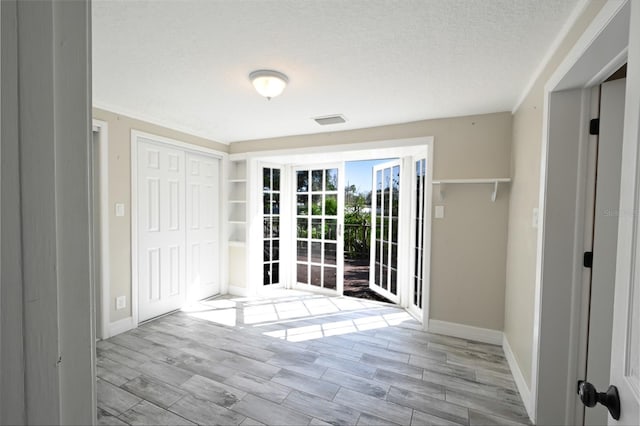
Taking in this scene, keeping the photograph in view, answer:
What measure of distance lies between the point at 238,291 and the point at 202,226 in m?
1.15

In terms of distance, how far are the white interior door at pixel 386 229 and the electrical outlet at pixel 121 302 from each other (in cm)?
329

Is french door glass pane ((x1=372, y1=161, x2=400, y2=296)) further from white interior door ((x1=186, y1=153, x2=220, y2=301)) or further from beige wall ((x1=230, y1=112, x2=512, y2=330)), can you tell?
white interior door ((x1=186, y1=153, x2=220, y2=301))

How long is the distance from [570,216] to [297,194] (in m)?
3.59

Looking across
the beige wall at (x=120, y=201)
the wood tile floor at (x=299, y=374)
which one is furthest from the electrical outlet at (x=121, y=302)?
the wood tile floor at (x=299, y=374)

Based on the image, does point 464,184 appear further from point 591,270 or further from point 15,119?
point 15,119

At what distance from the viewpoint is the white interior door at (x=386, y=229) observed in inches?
156

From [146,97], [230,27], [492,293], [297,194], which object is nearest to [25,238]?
[230,27]

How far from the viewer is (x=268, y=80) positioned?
210 cm

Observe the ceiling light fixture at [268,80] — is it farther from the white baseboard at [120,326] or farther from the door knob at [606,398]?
the white baseboard at [120,326]

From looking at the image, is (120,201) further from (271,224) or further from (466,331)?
(466,331)

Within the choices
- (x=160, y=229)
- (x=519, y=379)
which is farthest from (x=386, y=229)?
(x=160, y=229)

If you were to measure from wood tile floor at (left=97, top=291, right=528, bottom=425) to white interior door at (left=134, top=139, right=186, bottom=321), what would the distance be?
0.29 metres

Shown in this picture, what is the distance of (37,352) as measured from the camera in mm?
325

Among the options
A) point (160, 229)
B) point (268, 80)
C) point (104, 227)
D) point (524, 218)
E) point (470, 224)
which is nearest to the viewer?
point (268, 80)
